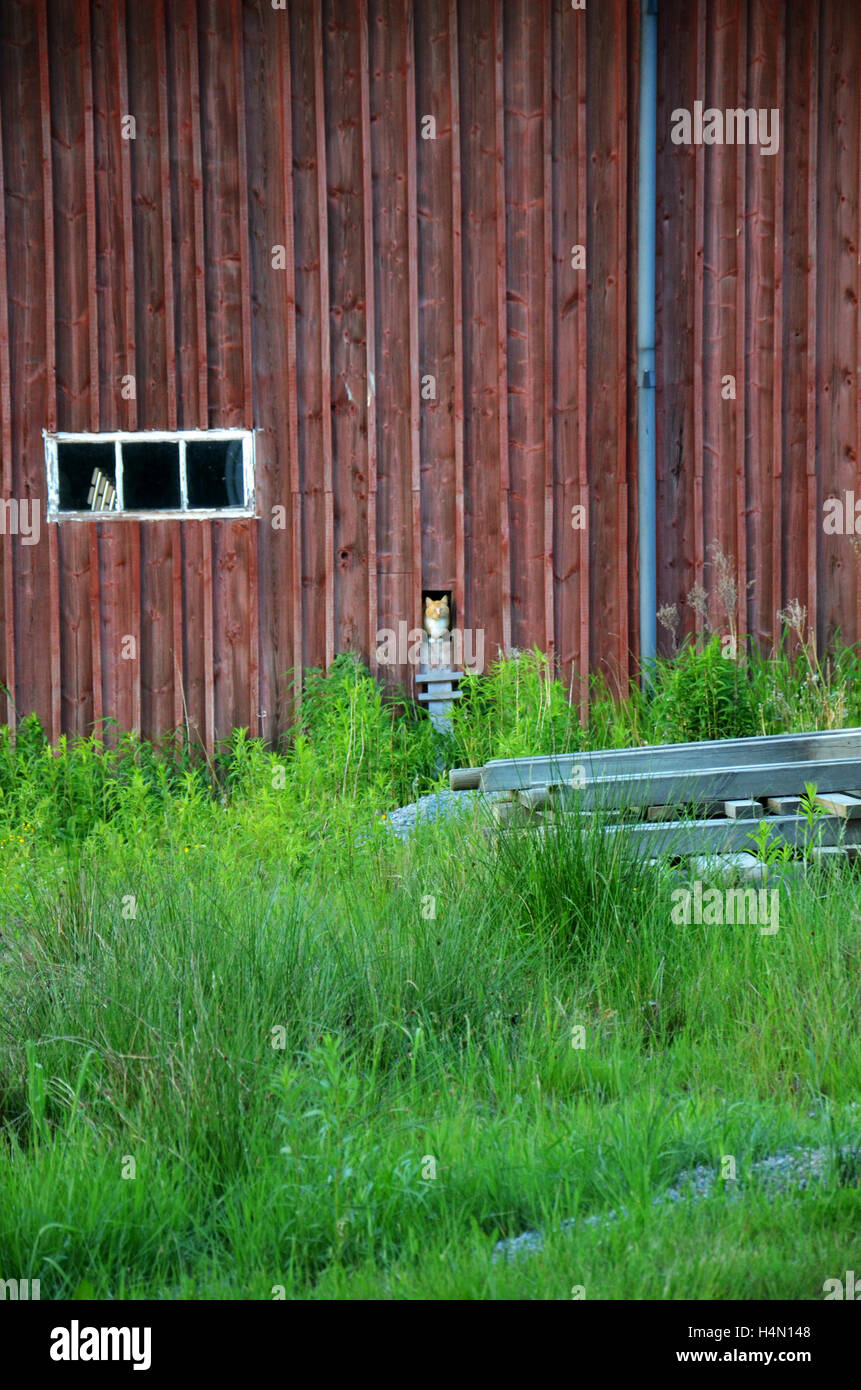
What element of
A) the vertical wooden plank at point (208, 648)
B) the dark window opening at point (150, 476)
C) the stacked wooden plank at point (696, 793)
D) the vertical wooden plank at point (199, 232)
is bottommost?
the stacked wooden plank at point (696, 793)

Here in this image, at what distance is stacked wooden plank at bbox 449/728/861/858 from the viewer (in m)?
4.55

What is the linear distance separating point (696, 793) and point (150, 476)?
4.75m

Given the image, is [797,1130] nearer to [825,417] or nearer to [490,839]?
[490,839]

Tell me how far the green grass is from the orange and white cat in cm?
296

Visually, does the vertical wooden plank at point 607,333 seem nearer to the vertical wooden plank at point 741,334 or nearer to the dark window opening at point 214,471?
the vertical wooden plank at point 741,334

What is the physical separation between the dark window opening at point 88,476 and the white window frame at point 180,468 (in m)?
0.03

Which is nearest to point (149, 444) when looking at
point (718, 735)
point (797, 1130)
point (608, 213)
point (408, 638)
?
point (408, 638)

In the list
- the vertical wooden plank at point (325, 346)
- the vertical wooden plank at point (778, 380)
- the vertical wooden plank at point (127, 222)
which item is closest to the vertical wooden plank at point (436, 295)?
the vertical wooden plank at point (325, 346)

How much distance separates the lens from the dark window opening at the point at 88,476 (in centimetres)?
794

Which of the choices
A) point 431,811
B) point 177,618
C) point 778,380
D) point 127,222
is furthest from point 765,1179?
point 127,222

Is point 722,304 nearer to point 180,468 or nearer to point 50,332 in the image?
point 180,468

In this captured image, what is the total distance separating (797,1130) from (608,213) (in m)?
6.72

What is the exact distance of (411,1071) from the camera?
3.15 m

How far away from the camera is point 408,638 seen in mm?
8016
